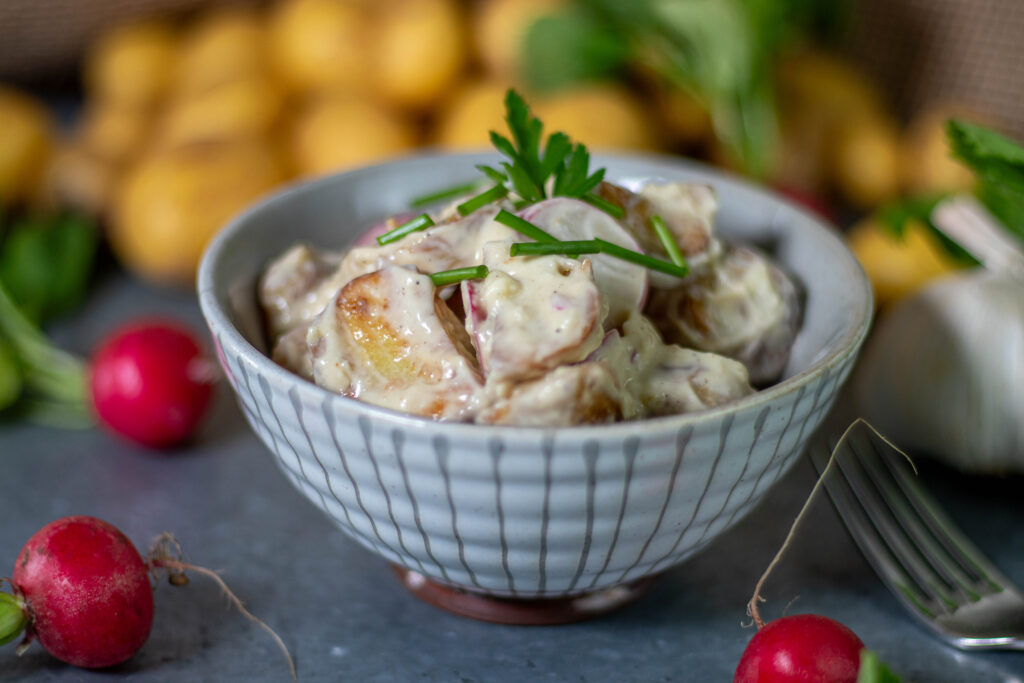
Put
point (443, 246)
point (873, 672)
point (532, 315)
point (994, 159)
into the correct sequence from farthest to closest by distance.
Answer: point (994, 159), point (443, 246), point (532, 315), point (873, 672)

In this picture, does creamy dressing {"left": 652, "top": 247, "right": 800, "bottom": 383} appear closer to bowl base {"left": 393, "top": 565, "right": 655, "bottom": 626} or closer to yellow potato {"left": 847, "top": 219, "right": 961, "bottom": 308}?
bowl base {"left": 393, "top": 565, "right": 655, "bottom": 626}

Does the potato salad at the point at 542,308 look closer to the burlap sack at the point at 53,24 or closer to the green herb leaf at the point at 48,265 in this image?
the green herb leaf at the point at 48,265

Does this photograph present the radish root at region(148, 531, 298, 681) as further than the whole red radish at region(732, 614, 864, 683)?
Yes

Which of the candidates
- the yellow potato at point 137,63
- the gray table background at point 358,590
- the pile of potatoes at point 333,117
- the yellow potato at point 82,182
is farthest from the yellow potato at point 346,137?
the gray table background at point 358,590

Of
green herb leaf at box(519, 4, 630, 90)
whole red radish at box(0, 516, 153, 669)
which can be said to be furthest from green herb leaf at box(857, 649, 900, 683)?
green herb leaf at box(519, 4, 630, 90)

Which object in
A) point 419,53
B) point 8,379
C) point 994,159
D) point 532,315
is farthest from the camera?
point 419,53

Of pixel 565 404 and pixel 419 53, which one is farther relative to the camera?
pixel 419 53

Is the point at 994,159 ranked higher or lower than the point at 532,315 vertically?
higher

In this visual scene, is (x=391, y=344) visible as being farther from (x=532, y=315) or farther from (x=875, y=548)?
(x=875, y=548)

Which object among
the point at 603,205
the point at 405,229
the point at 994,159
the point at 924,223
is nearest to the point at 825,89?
the point at 924,223
